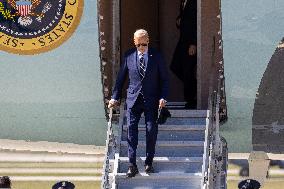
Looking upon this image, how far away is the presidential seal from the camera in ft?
31.5

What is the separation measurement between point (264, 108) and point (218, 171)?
108 cm

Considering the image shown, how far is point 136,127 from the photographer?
8.64m

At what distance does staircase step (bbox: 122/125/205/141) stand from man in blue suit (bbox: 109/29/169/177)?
1.93ft

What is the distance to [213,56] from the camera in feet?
30.9

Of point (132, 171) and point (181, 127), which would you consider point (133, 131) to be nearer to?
point (132, 171)

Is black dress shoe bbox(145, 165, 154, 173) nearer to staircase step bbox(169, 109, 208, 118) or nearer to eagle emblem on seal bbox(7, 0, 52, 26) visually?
staircase step bbox(169, 109, 208, 118)

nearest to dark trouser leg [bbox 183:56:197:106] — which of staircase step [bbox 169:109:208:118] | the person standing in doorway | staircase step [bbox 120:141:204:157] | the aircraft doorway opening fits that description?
the person standing in doorway

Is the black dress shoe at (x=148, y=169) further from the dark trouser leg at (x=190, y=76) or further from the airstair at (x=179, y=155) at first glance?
the dark trouser leg at (x=190, y=76)

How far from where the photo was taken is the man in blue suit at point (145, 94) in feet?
28.3

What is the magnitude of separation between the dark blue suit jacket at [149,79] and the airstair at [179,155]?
0.61 meters

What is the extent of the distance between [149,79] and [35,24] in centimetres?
196

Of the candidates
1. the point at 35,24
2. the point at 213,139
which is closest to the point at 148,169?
the point at 213,139

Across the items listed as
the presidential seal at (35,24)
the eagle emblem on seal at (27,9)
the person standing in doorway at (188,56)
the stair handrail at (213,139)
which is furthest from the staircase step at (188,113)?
the eagle emblem on seal at (27,9)

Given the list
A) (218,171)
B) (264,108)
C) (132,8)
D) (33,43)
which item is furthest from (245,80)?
(33,43)
